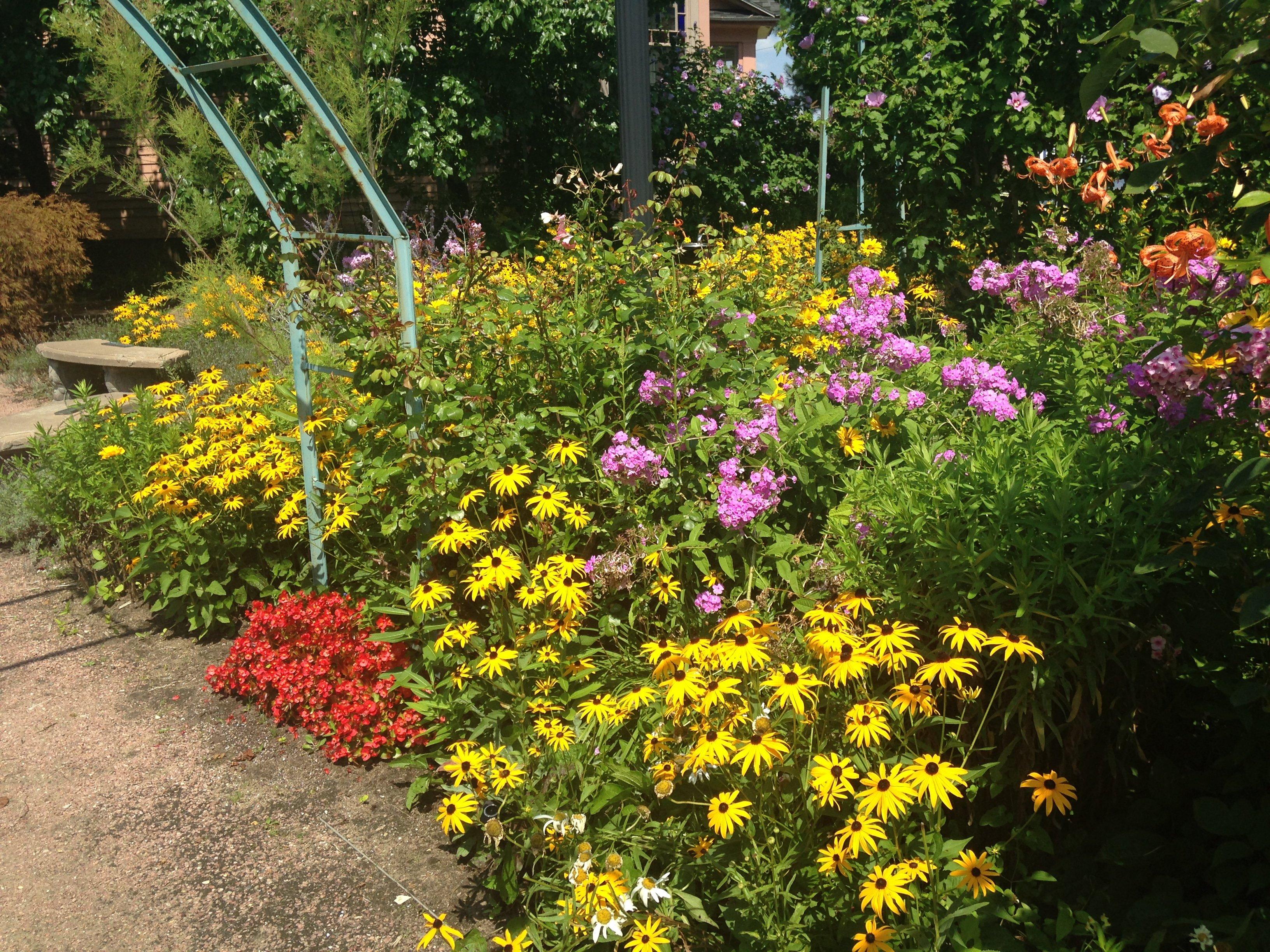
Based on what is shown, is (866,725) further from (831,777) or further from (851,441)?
(851,441)

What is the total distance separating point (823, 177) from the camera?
7359 millimetres

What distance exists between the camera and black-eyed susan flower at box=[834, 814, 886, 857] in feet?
6.07

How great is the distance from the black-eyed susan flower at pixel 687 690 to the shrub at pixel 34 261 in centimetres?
945

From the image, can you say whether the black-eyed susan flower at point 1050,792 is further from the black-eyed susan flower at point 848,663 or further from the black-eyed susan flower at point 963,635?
the black-eyed susan flower at point 848,663

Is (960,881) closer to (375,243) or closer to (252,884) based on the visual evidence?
(252,884)

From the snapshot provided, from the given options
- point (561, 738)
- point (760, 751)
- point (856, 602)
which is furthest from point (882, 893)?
point (561, 738)

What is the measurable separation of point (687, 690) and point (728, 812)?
0.26 m

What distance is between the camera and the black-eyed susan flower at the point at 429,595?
2.73 m

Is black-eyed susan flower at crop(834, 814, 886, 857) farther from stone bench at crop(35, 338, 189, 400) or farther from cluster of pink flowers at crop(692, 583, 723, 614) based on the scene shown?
stone bench at crop(35, 338, 189, 400)

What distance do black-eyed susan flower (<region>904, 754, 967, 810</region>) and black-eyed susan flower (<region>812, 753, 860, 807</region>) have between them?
13 centimetres

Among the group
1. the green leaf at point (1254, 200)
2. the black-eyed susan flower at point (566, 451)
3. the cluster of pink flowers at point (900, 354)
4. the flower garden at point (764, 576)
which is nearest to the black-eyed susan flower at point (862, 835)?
the flower garden at point (764, 576)

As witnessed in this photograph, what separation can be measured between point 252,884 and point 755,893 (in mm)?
1510

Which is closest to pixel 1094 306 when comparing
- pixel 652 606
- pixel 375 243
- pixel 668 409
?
pixel 668 409

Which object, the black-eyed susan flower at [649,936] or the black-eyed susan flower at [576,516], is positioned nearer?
the black-eyed susan flower at [649,936]
